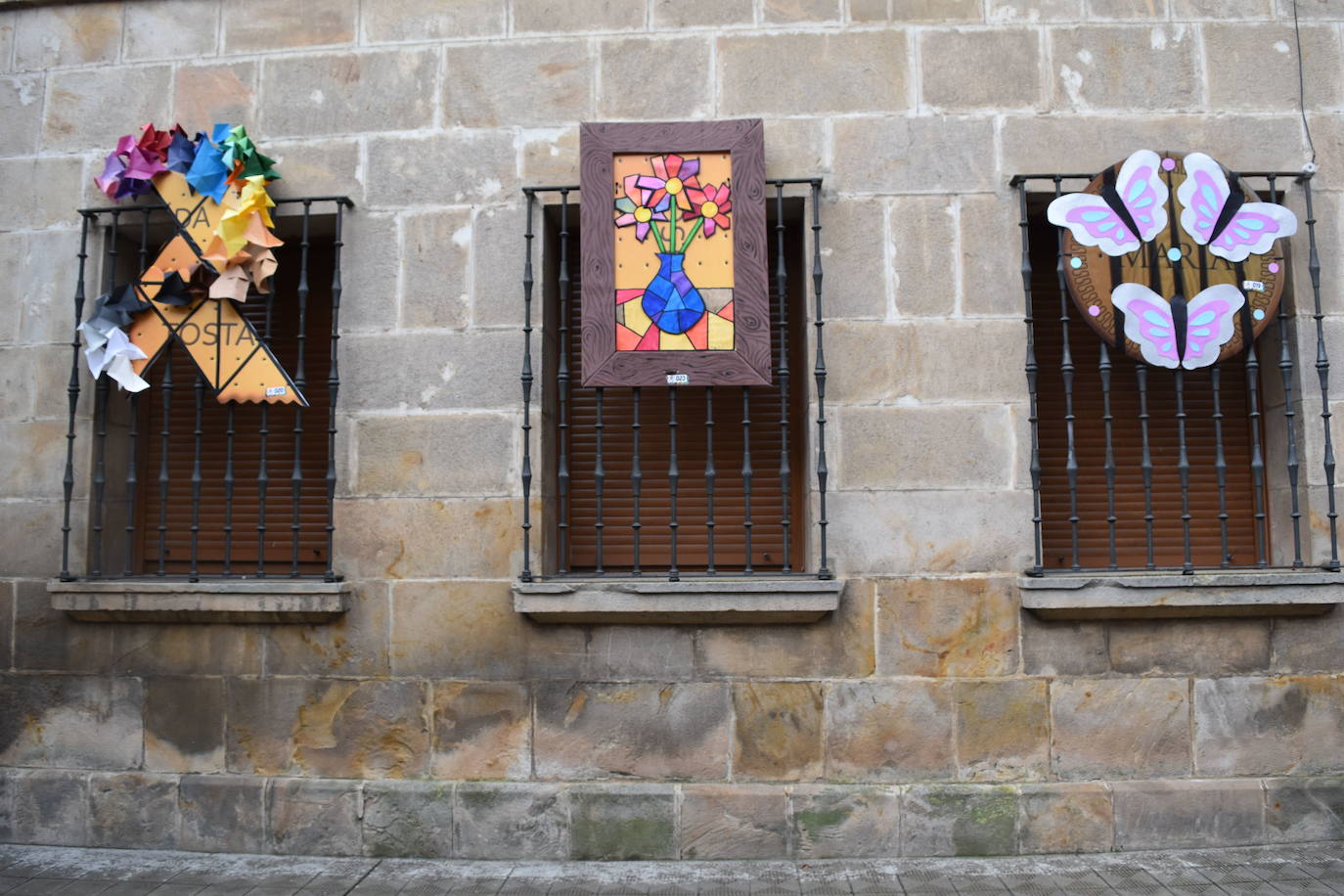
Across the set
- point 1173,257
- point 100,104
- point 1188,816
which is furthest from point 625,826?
point 100,104

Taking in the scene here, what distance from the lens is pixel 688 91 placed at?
467 cm

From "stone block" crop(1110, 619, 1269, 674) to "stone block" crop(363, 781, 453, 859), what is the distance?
3146mm

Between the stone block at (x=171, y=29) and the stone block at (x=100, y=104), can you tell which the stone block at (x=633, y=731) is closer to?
the stone block at (x=100, y=104)

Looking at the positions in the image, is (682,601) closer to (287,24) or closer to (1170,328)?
(1170,328)

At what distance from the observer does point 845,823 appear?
4.25 meters

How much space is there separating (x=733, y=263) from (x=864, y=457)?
1105 millimetres

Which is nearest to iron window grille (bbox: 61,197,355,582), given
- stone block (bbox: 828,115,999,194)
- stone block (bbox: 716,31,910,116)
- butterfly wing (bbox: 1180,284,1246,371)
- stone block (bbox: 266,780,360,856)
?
stone block (bbox: 266,780,360,856)

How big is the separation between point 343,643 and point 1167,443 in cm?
418

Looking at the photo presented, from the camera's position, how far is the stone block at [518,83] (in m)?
4.70

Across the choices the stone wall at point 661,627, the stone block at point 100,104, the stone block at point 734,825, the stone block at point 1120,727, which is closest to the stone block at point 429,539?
the stone wall at point 661,627

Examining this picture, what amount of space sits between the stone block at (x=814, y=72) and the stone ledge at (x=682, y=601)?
2.30 metres

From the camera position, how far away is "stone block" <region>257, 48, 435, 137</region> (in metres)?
4.75

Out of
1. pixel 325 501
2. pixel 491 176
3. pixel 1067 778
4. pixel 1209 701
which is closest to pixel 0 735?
pixel 325 501

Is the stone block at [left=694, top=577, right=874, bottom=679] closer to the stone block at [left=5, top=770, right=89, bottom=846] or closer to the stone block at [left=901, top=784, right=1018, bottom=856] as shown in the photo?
the stone block at [left=901, top=784, right=1018, bottom=856]
